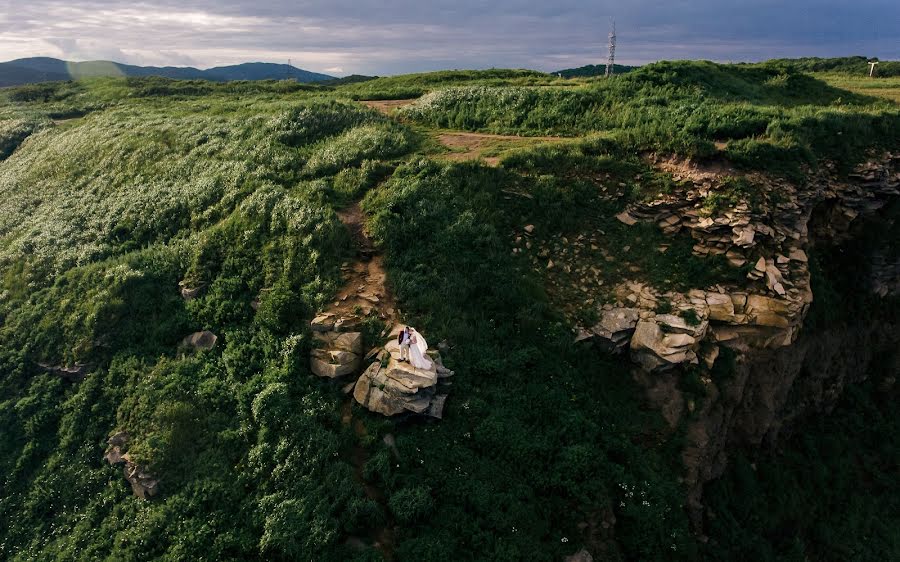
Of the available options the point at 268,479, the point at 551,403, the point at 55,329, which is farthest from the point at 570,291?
the point at 55,329

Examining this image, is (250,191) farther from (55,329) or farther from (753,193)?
(753,193)

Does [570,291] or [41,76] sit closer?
[570,291]

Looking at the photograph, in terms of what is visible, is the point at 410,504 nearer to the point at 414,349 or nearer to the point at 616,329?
the point at 414,349

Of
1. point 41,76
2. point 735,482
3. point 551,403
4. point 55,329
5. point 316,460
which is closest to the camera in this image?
point 316,460

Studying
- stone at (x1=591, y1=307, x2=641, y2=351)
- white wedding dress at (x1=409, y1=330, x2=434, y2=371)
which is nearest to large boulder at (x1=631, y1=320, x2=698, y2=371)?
stone at (x1=591, y1=307, x2=641, y2=351)

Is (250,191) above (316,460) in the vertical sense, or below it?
above


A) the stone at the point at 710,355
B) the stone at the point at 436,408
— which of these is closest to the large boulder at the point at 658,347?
the stone at the point at 710,355
